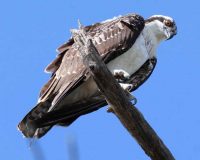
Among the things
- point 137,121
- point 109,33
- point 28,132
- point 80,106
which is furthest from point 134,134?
point 109,33

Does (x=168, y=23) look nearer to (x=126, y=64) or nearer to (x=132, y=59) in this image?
(x=132, y=59)

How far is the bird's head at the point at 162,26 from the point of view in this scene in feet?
33.4

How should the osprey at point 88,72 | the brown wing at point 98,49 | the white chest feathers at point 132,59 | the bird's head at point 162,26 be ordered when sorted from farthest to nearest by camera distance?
the bird's head at point 162,26
the white chest feathers at point 132,59
the brown wing at point 98,49
the osprey at point 88,72

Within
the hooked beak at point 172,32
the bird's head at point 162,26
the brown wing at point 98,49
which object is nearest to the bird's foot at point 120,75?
the brown wing at point 98,49

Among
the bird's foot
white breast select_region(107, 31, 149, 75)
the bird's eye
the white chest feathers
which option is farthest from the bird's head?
the bird's foot

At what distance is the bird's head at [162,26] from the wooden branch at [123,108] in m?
4.03

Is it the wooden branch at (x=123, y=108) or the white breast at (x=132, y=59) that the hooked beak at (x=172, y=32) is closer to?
the white breast at (x=132, y=59)

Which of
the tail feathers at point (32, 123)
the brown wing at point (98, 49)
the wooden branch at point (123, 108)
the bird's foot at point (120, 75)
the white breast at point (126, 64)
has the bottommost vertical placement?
the wooden branch at point (123, 108)

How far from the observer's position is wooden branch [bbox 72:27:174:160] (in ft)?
19.9

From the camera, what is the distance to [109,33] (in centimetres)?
950

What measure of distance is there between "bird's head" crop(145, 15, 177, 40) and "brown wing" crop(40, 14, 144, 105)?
555 mm

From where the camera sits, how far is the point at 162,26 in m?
10.3

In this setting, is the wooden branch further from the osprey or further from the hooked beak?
the hooked beak

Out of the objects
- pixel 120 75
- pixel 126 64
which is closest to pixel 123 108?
pixel 120 75
